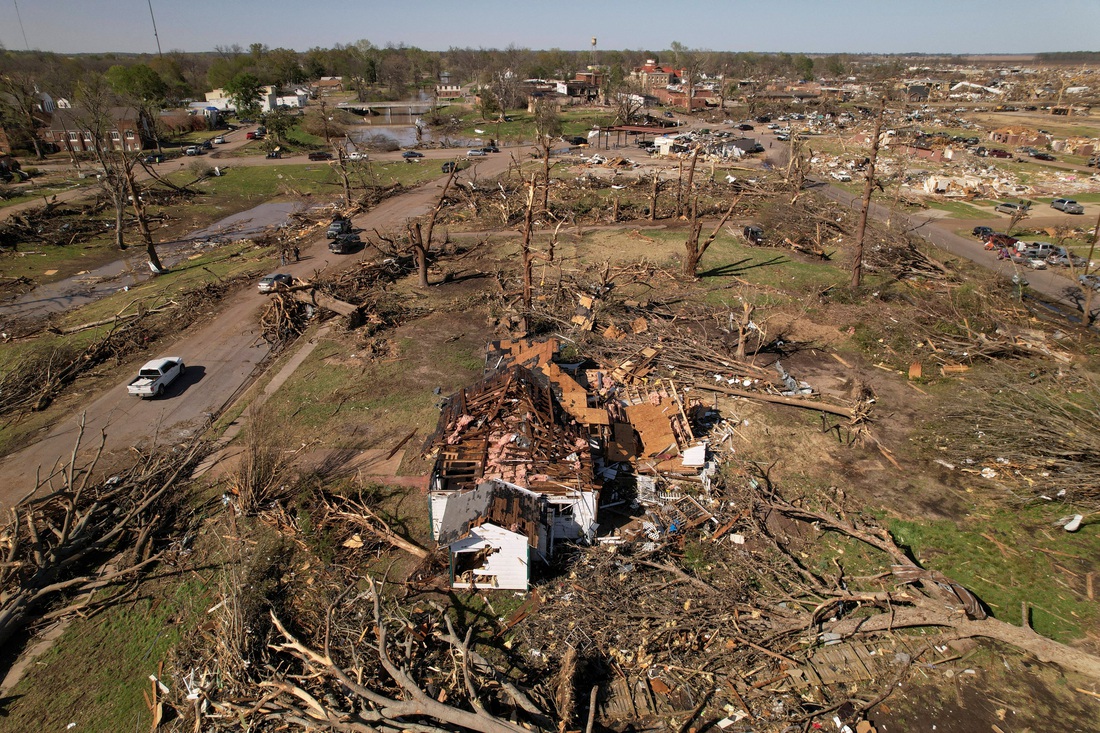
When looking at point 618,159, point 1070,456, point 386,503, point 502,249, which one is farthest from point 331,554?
→ point 618,159

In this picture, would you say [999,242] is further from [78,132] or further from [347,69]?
[347,69]

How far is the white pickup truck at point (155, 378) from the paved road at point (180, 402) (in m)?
0.39

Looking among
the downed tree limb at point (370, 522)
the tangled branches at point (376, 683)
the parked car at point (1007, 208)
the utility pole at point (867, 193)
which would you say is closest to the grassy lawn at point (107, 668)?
the tangled branches at point (376, 683)

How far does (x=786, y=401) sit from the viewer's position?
18.8 metres

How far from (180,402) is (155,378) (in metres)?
1.28

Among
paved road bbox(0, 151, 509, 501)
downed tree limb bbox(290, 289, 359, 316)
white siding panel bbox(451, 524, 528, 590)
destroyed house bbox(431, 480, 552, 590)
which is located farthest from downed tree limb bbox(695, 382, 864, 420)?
paved road bbox(0, 151, 509, 501)

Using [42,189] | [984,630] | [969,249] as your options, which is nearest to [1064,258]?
[969,249]

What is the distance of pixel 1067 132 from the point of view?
69.8 m

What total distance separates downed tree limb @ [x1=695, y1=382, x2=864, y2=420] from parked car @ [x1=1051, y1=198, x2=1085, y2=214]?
37374 millimetres

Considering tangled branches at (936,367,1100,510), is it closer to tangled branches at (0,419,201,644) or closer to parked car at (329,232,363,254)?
tangled branches at (0,419,201,644)

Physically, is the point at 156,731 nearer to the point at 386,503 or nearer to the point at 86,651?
the point at 86,651

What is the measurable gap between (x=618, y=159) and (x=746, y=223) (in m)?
21.8

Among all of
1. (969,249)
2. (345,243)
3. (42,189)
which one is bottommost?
(969,249)

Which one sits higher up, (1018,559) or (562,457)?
(562,457)
